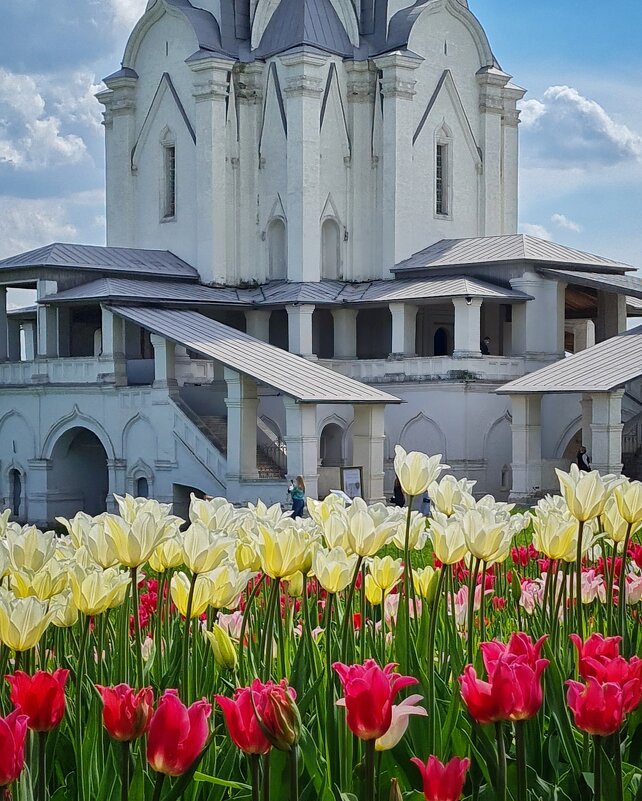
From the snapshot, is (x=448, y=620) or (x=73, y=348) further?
(x=73, y=348)

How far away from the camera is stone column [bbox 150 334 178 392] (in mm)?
31016

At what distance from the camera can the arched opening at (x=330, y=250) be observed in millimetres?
37406

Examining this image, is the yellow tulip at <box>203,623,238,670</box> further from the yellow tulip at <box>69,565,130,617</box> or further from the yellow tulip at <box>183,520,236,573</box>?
the yellow tulip at <box>69,565,130,617</box>

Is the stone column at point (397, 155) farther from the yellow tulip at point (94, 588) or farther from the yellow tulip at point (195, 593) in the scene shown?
the yellow tulip at point (94, 588)

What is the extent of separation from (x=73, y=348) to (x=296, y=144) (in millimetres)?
8080

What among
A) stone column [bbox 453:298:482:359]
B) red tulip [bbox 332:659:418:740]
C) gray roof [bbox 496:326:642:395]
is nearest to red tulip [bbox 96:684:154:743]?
red tulip [bbox 332:659:418:740]

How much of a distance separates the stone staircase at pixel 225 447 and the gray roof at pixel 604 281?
8353 millimetres

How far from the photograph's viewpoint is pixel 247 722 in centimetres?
284

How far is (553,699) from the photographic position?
3852mm

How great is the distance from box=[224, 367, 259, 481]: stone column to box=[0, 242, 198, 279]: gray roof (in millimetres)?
7261

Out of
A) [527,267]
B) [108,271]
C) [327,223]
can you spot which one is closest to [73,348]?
[108,271]

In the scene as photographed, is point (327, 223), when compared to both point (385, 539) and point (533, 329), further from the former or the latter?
point (385, 539)

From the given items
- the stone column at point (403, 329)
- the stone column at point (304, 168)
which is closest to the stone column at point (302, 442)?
the stone column at point (403, 329)

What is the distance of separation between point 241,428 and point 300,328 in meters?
6.40
